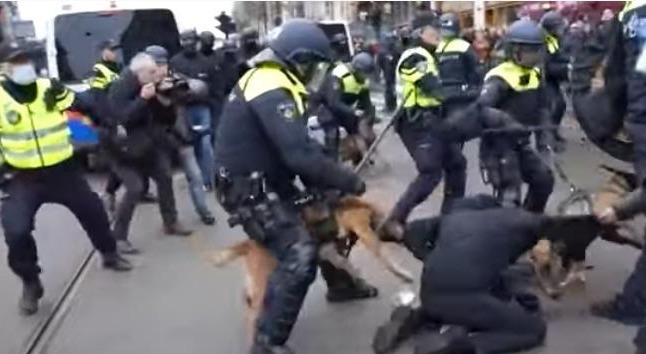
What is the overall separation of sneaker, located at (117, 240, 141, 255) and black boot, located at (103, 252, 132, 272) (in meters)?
0.43

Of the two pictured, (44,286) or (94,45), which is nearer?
(44,286)

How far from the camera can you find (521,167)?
750 centimetres

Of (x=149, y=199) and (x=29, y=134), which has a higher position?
(x=29, y=134)

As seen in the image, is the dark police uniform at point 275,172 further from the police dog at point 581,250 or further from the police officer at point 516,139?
the police officer at point 516,139

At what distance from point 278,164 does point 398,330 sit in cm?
110

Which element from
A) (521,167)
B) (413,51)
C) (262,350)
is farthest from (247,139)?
(413,51)

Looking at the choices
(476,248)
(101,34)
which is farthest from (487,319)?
(101,34)

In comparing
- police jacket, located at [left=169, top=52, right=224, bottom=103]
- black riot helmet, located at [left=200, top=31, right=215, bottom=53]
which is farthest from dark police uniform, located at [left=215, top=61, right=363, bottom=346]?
black riot helmet, located at [left=200, top=31, right=215, bottom=53]

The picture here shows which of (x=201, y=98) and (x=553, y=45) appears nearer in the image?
(x=201, y=98)

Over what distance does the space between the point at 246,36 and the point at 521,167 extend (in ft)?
21.3

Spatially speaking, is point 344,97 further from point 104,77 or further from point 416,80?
point 416,80

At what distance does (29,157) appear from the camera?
6961mm

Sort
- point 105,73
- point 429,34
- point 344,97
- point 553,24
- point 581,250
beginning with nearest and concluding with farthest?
point 581,250
point 429,34
point 105,73
point 344,97
point 553,24

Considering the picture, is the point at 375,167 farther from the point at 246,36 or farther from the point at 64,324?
the point at 64,324
